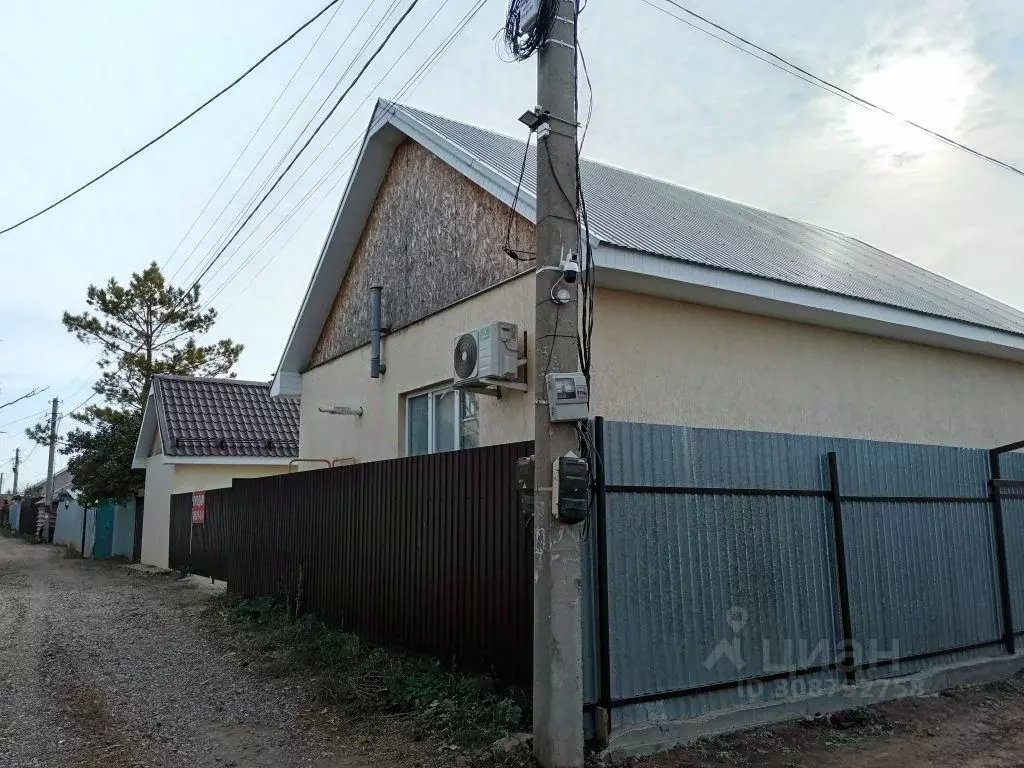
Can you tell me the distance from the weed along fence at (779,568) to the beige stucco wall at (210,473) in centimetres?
1475

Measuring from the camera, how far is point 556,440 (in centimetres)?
507

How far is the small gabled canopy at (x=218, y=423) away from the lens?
19.3 metres

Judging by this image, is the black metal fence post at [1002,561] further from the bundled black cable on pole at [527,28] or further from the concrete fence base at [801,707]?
the bundled black cable on pole at [527,28]

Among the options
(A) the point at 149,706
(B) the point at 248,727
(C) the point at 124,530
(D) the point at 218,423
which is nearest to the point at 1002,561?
(B) the point at 248,727

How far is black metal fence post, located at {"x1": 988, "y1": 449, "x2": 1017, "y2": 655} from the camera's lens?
772 cm

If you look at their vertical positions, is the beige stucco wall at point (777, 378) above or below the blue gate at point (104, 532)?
above

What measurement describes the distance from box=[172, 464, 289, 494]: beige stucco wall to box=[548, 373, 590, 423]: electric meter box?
Answer: 1524 centimetres

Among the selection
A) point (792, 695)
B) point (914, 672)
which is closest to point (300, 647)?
point (792, 695)

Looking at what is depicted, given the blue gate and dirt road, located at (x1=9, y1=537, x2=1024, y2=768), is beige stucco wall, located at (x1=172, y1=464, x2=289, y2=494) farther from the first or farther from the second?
dirt road, located at (x1=9, y1=537, x2=1024, y2=768)

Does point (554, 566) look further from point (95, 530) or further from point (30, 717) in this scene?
point (95, 530)

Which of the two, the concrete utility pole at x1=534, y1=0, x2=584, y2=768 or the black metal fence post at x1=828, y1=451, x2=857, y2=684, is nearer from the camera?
the concrete utility pole at x1=534, y1=0, x2=584, y2=768

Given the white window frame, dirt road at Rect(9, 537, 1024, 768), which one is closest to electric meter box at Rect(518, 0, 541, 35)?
the white window frame

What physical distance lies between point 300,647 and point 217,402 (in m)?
14.2

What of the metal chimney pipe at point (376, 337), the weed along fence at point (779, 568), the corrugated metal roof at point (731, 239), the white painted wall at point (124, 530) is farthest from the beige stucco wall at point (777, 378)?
the white painted wall at point (124, 530)
